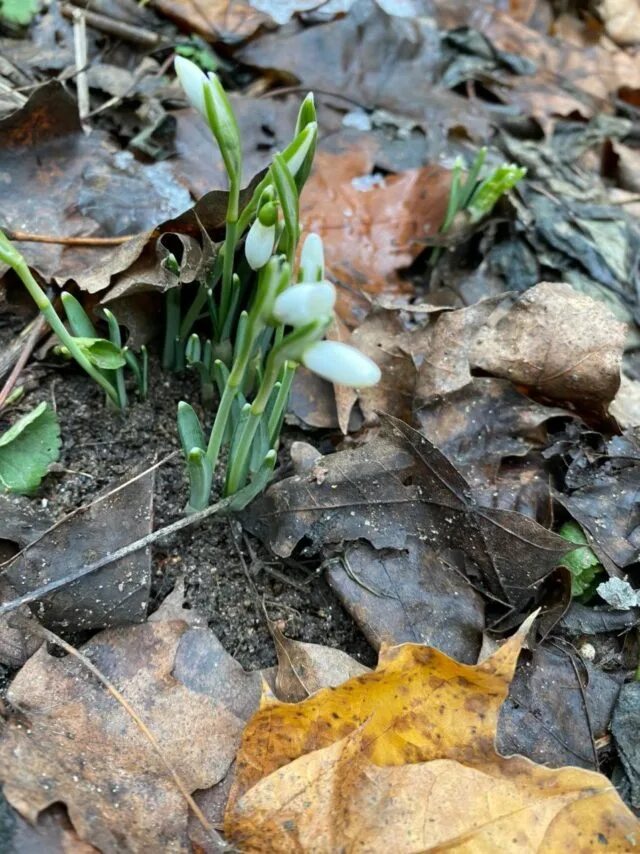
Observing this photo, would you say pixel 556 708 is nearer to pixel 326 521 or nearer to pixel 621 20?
pixel 326 521

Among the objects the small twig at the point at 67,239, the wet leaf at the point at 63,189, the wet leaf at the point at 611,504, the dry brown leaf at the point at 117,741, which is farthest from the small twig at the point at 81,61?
the wet leaf at the point at 611,504

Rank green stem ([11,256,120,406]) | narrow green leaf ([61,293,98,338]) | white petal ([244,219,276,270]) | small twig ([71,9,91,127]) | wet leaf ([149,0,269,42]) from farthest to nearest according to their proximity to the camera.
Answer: wet leaf ([149,0,269,42])
small twig ([71,9,91,127])
narrow green leaf ([61,293,98,338])
green stem ([11,256,120,406])
white petal ([244,219,276,270])

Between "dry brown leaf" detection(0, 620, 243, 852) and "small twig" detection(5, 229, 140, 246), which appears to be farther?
"small twig" detection(5, 229, 140, 246)

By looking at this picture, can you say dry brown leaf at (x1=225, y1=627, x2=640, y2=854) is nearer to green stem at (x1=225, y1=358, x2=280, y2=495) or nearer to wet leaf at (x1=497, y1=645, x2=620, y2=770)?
wet leaf at (x1=497, y1=645, x2=620, y2=770)

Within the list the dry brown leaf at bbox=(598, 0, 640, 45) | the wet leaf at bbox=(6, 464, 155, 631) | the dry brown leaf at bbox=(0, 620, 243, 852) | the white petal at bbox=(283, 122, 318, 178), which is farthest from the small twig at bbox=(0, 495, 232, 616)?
the dry brown leaf at bbox=(598, 0, 640, 45)

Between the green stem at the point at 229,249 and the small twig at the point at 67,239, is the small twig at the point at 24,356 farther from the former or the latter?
the green stem at the point at 229,249

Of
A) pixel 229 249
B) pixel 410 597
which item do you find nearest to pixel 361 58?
pixel 229 249

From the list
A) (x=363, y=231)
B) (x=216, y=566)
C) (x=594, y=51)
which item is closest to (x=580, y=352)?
(x=363, y=231)
